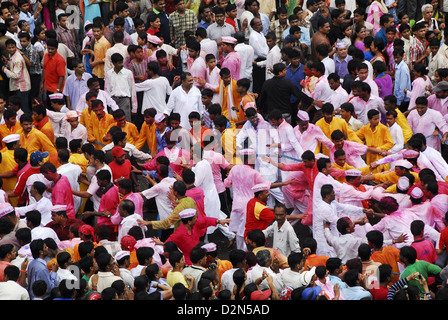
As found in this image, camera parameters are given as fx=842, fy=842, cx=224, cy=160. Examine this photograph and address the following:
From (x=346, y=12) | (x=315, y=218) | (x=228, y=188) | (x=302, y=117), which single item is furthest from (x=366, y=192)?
(x=346, y=12)

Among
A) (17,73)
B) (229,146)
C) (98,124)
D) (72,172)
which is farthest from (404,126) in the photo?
(17,73)

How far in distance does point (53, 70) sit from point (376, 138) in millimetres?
5702

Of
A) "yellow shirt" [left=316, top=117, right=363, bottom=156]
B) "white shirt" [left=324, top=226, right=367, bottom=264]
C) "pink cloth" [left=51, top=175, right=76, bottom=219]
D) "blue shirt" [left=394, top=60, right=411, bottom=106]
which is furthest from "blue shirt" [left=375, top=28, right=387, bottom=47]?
"pink cloth" [left=51, top=175, right=76, bottom=219]

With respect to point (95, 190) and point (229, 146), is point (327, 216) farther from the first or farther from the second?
point (95, 190)

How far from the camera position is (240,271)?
8.98 metres

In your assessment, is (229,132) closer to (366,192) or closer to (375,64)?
(366,192)

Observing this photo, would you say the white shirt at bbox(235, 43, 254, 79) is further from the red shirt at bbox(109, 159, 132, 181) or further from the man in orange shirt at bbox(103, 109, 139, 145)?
the red shirt at bbox(109, 159, 132, 181)

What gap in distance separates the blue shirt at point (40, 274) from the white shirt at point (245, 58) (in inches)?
257

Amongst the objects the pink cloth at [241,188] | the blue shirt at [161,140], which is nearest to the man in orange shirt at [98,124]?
the blue shirt at [161,140]

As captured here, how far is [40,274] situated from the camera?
30.0 feet

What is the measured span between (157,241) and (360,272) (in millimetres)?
2487

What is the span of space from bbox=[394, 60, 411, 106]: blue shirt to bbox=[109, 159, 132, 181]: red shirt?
531 centimetres

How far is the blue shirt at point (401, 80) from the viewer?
47.4ft

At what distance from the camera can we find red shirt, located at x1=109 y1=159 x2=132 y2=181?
38.2ft
